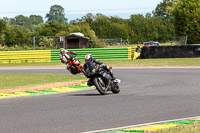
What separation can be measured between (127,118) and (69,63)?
14754 millimetres

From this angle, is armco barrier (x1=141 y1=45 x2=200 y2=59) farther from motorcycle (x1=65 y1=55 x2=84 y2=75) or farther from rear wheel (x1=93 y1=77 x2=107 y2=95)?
rear wheel (x1=93 y1=77 x2=107 y2=95)

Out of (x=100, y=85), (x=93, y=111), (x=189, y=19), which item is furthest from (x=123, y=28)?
(x=93, y=111)

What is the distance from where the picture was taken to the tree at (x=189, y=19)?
51.3 metres

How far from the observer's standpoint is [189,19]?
51750 millimetres

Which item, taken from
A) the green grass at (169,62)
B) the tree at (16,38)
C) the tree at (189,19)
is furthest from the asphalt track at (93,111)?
the tree at (16,38)

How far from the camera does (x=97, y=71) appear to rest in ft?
43.0

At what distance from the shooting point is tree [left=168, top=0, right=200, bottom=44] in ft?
168

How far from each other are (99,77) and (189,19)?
40355 mm

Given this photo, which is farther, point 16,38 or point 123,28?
point 123,28

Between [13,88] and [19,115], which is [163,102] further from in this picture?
[13,88]

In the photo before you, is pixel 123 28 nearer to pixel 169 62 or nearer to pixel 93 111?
pixel 169 62

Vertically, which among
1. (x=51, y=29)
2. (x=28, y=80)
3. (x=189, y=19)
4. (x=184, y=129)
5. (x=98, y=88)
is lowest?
(x=28, y=80)

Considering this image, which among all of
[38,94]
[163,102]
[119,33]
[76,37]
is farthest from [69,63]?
[119,33]

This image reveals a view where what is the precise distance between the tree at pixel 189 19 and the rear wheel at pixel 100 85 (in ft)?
127
